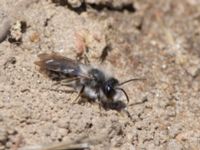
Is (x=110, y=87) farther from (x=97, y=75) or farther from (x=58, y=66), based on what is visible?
(x=58, y=66)

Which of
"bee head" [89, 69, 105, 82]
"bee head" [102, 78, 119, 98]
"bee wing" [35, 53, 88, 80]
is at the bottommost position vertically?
"bee head" [102, 78, 119, 98]

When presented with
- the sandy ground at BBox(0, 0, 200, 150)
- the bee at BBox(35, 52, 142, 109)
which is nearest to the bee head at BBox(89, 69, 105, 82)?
the bee at BBox(35, 52, 142, 109)

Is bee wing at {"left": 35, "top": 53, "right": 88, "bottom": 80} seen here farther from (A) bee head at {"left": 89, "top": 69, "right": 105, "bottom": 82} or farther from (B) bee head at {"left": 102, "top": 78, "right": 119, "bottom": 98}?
(B) bee head at {"left": 102, "top": 78, "right": 119, "bottom": 98}

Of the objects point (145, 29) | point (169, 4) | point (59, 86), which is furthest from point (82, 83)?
point (169, 4)

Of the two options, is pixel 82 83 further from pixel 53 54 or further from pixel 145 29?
pixel 145 29

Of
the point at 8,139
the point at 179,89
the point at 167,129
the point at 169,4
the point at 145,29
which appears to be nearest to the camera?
the point at 8,139

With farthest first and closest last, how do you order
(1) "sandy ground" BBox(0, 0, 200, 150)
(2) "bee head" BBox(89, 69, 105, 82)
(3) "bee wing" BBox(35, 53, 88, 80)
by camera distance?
(2) "bee head" BBox(89, 69, 105, 82) < (3) "bee wing" BBox(35, 53, 88, 80) < (1) "sandy ground" BBox(0, 0, 200, 150)

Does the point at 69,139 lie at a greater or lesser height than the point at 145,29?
lesser

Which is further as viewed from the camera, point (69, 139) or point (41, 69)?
point (41, 69)
